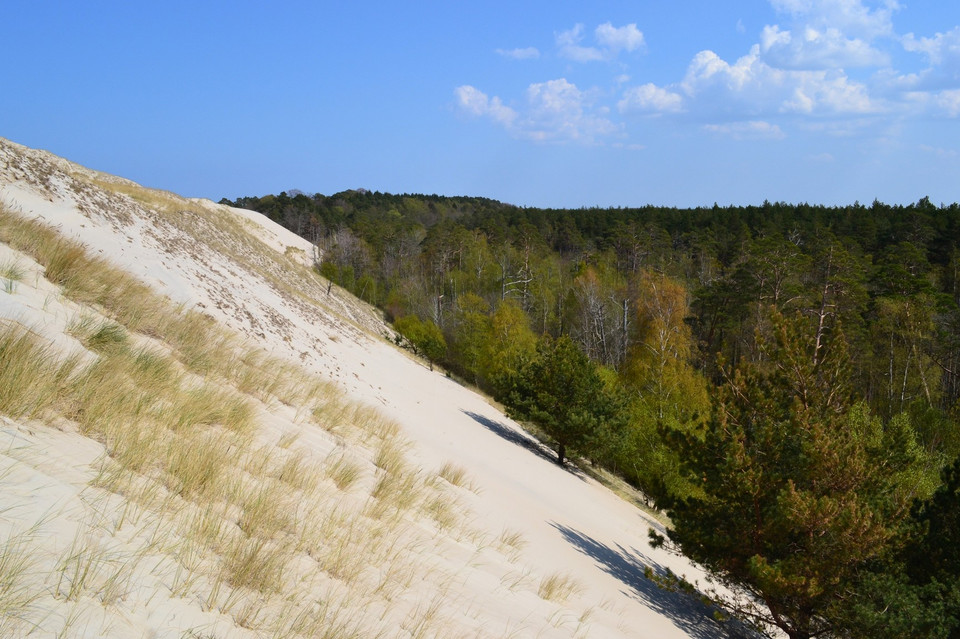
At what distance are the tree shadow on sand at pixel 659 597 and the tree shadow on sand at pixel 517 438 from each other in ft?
32.0

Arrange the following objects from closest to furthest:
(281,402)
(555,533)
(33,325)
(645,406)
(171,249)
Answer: (33,325) < (281,402) < (555,533) < (171,249) < (645,406)

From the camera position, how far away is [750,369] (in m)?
9.49

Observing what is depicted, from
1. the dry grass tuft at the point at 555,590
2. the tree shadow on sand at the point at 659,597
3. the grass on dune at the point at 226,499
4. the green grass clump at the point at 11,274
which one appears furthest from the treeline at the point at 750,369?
the green grass clump at the point at 11,274

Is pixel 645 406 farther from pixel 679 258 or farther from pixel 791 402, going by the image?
pixel 679 258

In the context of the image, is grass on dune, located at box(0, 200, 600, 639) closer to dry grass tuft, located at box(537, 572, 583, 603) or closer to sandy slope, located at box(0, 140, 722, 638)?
dry grass tuft, located at box(537, 572, 583, 603)

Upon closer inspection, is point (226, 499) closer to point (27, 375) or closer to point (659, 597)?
point (27, 375)

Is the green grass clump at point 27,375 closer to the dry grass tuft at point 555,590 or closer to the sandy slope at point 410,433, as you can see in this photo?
the sandy slope at point 410,433

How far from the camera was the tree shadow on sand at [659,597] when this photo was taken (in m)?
8.14

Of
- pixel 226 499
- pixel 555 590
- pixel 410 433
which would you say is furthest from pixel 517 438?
pixel 226 499

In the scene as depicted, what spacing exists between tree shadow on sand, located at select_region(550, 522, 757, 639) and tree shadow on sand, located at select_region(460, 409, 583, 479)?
32.0ft

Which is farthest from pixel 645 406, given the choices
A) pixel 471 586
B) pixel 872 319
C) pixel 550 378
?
pixel 872 319

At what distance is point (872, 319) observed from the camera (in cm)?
4294

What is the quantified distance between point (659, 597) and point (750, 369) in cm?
366

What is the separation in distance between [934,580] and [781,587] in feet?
5.48
